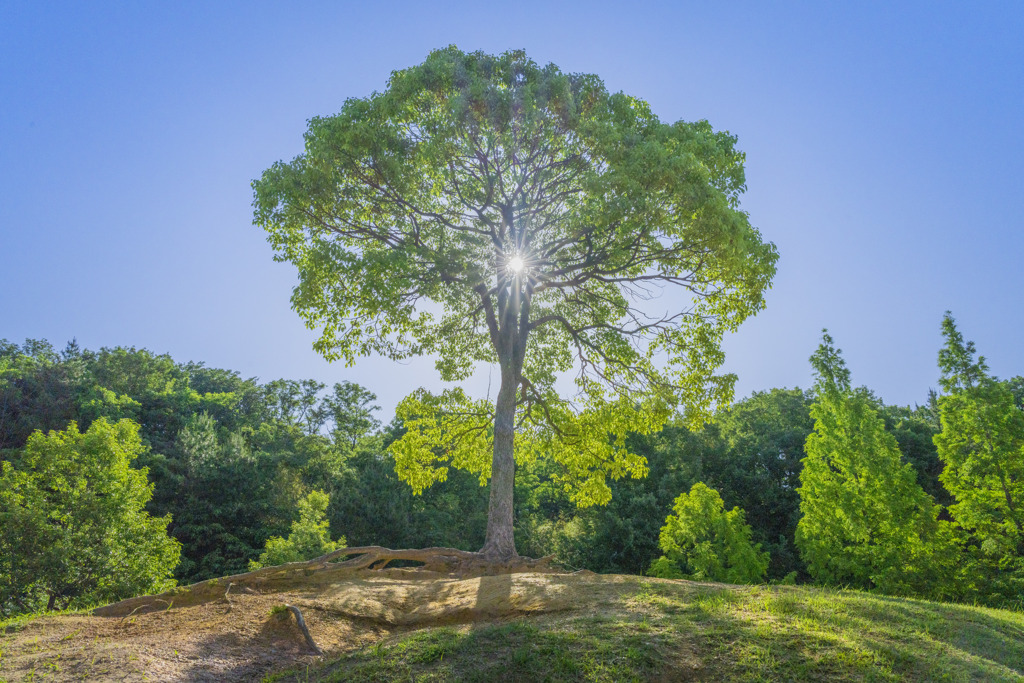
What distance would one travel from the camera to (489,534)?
10852mm

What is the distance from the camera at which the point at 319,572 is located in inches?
374

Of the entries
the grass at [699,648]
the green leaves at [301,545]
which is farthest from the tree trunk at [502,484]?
the green leaves at [301,545]

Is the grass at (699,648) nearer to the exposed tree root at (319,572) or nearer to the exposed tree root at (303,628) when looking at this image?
the exposed tree root at (303,628)

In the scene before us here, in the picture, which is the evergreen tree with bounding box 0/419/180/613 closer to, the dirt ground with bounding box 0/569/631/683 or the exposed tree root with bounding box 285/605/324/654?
the dirt ground with bounding box 0/569/631/683

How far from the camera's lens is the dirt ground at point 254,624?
5086mm

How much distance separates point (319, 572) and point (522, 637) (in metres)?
5.32

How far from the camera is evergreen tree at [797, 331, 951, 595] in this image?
54.1 feet

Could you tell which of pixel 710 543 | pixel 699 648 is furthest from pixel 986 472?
pixel 699 648

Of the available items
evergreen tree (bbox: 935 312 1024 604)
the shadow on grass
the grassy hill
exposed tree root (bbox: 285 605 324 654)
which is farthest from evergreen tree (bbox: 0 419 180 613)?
evergreen tree (bbox: 935 312 1024 604)

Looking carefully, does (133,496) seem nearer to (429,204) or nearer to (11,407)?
(429,204)

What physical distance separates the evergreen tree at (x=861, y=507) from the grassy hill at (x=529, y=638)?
10.1 metres

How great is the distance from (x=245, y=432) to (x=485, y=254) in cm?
3078

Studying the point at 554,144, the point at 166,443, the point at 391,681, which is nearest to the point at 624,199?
the point at 554,144

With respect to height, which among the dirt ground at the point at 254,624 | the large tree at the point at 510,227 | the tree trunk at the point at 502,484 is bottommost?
the dirt ground at the point at 254,624
